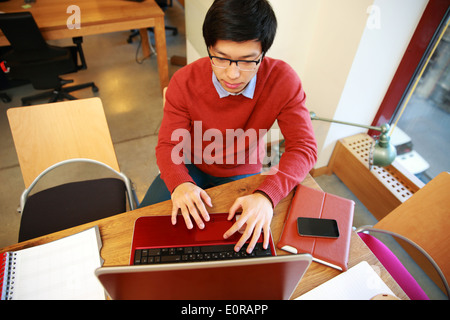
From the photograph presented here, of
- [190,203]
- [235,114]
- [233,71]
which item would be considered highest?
[233,71]

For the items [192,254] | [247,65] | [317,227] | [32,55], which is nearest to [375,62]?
[247,65]

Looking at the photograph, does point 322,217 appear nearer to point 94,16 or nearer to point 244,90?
point 244,90

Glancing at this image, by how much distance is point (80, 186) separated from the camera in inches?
53.0

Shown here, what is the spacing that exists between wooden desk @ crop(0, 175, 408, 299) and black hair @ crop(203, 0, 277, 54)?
51 centimetres

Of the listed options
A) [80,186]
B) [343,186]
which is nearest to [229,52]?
[80,186]

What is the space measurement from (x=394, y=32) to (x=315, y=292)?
1.49 m

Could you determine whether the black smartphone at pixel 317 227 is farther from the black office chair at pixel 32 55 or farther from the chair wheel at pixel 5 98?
the chair wheel at pixel 5 98

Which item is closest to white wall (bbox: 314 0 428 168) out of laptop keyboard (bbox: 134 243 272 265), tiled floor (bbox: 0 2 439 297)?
tiled floor (bbox: 0 2 439 297)

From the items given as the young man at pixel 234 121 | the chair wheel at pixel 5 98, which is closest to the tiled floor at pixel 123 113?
the chair wheel at pixel 5 98

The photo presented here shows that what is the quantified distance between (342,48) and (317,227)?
1192mm

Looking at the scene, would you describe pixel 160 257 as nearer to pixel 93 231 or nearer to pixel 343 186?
pixel 93 231

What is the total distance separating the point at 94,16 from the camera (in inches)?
90.4

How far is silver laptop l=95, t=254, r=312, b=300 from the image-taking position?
46cm

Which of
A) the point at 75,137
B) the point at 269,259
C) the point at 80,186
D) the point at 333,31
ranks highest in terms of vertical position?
the point at 333,31
